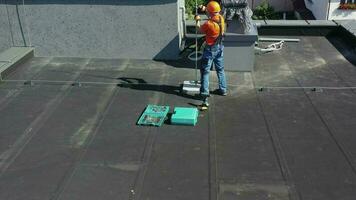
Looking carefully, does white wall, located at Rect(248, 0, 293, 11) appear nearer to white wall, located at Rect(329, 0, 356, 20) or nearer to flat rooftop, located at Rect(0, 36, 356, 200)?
white wall, located at Rect(329, 0, 356, 20)

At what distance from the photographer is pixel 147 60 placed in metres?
10.3

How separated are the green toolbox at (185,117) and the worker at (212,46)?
55cm

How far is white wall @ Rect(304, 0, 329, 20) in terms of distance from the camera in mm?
16875

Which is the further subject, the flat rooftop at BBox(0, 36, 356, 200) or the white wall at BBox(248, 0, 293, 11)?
the white wall at BBox(248, 0, 293, 11)

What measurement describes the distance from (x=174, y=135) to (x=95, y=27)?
4.14 metres

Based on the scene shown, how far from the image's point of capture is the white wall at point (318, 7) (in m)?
16.9

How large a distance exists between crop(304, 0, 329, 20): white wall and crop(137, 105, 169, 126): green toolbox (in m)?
11.0

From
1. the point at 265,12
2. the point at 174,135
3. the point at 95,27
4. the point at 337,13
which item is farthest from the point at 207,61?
the point at 265,12

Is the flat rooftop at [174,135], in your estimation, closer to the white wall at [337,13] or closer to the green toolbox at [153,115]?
the green toolbox at [153,115]

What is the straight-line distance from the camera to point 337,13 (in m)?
16.9

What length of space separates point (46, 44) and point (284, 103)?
544 centimetres

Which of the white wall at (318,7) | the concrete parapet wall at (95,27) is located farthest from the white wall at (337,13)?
the concrete parapet wall at (95,27)

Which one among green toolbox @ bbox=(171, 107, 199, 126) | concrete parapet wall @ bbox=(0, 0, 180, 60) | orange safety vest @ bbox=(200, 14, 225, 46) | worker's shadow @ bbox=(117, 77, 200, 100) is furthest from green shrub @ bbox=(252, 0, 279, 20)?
green toolbox @ bbox=(171, 107, 199, 126)

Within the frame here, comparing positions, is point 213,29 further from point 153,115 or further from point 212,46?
point 153,115
